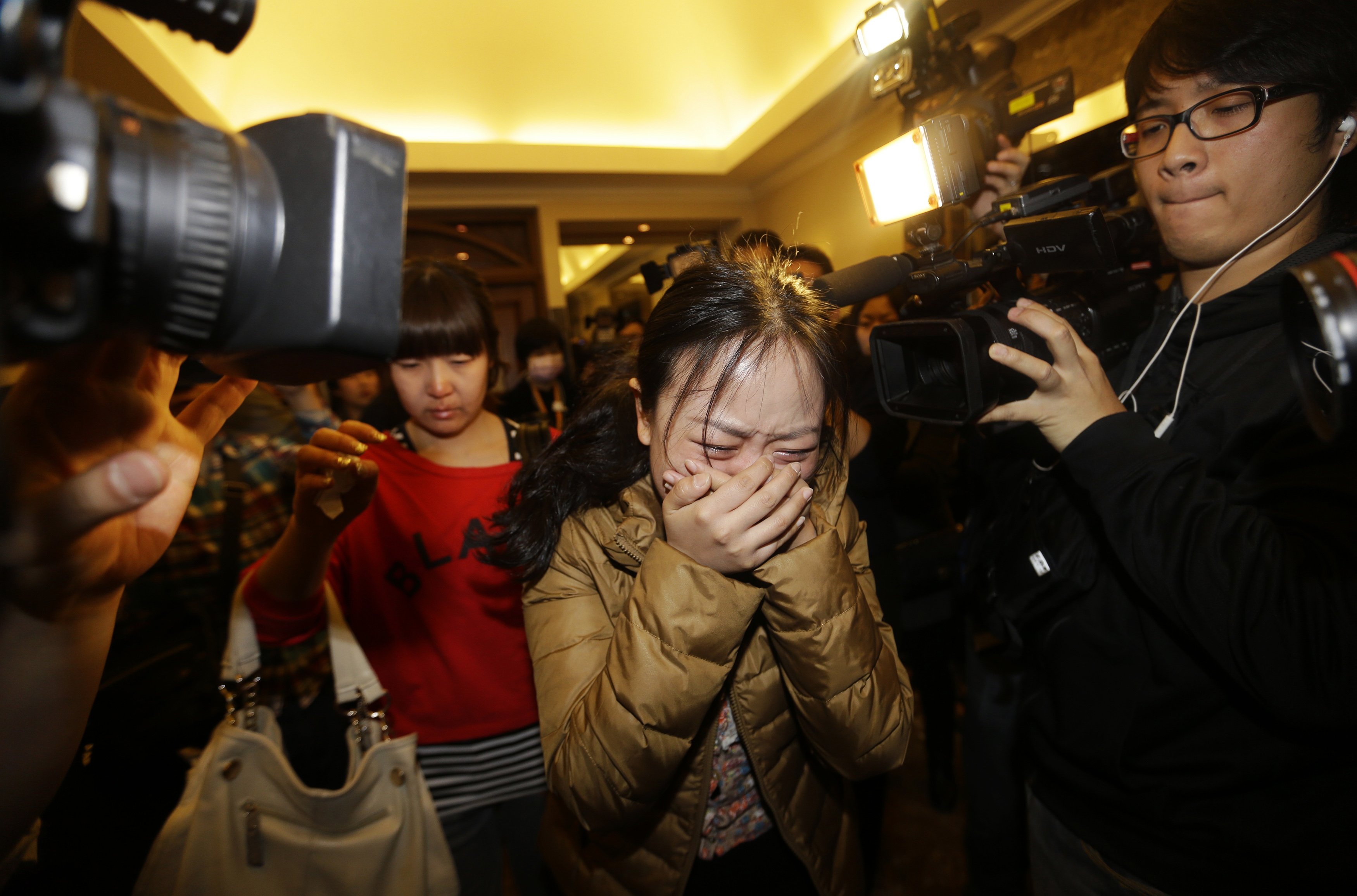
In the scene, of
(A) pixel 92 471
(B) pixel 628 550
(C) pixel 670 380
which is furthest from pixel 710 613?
(A) pixel 92 471

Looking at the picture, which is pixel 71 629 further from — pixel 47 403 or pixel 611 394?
pixel 611 394

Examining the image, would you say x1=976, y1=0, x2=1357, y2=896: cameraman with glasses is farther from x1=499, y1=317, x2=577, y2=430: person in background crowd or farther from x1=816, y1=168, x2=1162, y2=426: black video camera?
x1=499, y1=317, x2=577, y2=430: person in background crowd

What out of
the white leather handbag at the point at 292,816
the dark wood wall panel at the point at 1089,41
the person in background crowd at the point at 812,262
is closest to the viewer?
the white leather handbag at the point at 292,816

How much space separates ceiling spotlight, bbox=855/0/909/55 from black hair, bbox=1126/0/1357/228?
1167 mm

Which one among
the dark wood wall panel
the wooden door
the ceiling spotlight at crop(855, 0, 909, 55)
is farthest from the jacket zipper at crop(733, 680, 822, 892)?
the wooden door

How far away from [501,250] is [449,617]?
4523mm

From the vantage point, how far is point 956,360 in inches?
37.9

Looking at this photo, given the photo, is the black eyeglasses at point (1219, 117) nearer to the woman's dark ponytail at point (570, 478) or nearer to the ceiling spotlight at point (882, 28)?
the woman's dark ponytail at point (570, 478)

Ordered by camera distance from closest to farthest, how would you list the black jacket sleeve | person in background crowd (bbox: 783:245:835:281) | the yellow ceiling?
the black jacket sleeve → person in background crowd (bbox: 783:245:835:281) → the yellow ceiling

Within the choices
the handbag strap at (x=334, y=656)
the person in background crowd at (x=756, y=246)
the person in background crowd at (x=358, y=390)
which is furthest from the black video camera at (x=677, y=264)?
the person in background crowd at (x=358, y=390)

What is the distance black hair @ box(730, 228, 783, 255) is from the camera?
3.53ft

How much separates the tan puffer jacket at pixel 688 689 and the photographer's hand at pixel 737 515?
25mm

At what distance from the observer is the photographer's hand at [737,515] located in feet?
2.29

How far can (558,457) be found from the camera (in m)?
1.00
